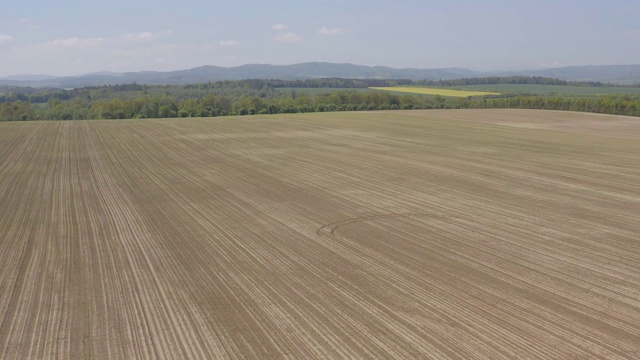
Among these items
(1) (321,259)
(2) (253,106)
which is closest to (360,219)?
(1) (321,259)

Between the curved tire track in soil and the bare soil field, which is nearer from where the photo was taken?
the bare soil field

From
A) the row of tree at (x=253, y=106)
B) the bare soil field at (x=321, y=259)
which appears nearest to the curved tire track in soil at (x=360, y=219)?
the bare soil field at (x=321, y=259)

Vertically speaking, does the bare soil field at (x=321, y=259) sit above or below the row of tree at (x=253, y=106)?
below

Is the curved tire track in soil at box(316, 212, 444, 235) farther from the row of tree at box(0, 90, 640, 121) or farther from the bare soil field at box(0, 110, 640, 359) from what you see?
the row of tree at box(0, 90, 640, 121)

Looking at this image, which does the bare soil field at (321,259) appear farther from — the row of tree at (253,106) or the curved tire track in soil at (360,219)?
the row of tree at (253,106)

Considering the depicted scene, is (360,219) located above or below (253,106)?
below

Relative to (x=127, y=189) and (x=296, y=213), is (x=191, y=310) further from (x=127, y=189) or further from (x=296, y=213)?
(x=127, y=189)

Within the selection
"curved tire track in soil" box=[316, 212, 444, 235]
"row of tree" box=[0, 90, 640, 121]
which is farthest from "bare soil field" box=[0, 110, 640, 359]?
"row of tree" box=[0, 90, 640, 121]

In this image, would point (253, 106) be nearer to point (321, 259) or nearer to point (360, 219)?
point (360, 219)
